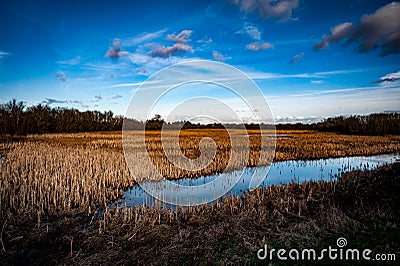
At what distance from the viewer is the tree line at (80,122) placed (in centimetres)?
3881

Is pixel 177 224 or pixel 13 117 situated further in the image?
pixel 13 117

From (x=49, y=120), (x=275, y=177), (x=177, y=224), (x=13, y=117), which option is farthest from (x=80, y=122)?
(x=177, y=224)

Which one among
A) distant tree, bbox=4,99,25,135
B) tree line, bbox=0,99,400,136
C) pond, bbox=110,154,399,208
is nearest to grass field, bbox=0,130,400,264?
pond, bbox=110,154,399,208

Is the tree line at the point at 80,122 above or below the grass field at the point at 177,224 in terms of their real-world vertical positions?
above

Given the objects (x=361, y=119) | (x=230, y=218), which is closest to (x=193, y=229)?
A: (x=230, y=218)

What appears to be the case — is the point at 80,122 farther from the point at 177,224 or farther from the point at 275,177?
the point at 177,224

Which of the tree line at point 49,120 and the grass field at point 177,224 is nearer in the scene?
the grass field at point 177,224

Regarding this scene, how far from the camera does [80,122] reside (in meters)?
56.7

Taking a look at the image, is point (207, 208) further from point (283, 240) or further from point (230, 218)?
point (283, 240)

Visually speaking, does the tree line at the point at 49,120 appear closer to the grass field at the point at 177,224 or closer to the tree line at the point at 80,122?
the tree line at the point at 80,122

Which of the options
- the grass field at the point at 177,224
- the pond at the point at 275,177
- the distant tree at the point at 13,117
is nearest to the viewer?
the grass field at the point at 177,224

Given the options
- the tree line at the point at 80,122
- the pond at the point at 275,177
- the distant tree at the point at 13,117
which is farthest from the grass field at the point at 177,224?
the distant tree at the point at 13,117

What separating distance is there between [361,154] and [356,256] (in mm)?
21644

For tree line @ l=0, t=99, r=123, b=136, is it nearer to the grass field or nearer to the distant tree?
the distant tree
